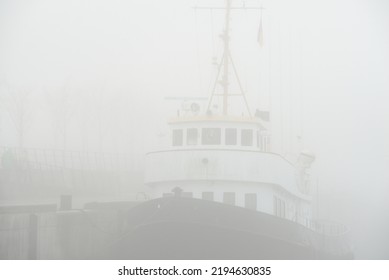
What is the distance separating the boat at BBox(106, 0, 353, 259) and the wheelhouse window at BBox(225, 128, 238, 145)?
0.08 feet

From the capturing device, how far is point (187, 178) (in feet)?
53.8

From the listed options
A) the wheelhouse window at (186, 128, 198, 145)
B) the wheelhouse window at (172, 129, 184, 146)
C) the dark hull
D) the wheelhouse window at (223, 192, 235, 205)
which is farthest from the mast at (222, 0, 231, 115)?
the dark hull

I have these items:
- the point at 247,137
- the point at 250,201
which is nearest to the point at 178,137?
the point at 247,137

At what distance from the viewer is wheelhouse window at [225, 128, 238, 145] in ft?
55.7

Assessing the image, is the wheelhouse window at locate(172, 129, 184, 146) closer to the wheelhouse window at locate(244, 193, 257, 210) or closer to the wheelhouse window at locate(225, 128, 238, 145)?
the wheelhouse window at locate(225, 128, 238, 145)

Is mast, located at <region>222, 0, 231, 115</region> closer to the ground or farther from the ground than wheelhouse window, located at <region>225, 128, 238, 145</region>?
farther from the ground

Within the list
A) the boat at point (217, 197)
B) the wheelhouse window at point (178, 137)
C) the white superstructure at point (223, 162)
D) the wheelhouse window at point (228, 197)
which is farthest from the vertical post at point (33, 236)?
the wheelhouse window at point (228, 197)

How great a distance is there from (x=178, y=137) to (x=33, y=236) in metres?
4.47

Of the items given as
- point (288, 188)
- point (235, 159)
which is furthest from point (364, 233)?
point (235, 159)
